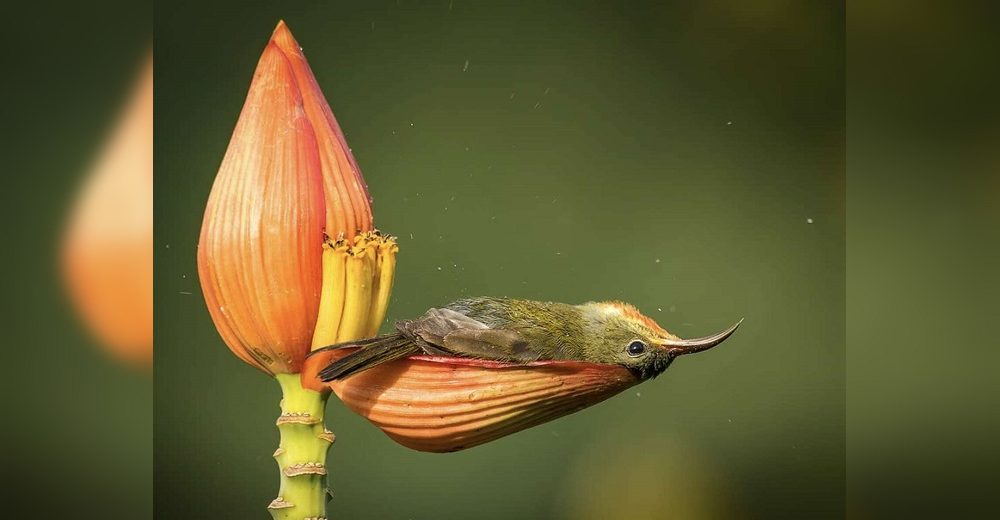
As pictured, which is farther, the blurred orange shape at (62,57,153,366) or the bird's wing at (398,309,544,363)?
the blurred orange shape at (62,57,153,366)

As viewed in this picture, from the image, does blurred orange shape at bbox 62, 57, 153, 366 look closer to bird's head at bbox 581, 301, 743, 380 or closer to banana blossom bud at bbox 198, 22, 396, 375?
banana blossom bud at bbox 198, 22, 396, 375

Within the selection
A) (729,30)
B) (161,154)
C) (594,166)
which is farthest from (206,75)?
(729,30)

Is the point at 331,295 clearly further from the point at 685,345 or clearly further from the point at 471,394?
the point at 685,345

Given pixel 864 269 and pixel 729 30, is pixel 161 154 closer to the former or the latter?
pixel 729 30

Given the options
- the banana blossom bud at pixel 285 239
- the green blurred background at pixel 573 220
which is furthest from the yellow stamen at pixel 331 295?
the green blurred background at pixel 573 220

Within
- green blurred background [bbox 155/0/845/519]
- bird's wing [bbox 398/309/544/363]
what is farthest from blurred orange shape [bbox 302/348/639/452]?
green blurred background [bbox 155/0/845/519]

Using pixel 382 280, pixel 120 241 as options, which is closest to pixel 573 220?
pixel 382 280
